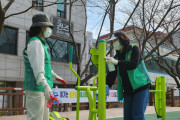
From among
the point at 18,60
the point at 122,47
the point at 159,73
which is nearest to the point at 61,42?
the point at 18,60

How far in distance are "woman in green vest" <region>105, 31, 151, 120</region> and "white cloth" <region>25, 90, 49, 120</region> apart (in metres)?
0.94

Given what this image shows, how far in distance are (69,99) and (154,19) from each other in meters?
6.75

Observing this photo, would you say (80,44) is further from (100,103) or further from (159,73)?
(159,73)

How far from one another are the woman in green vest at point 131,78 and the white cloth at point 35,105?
94 centimetres

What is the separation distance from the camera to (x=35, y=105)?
8.14 ft

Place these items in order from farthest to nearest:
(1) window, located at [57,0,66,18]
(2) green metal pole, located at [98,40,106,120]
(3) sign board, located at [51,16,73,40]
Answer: (1) window, located at [57,0,66,18]
(3) sign board, located at [51,16,73,40]
(2) green metal pole, located at [98,40,106,120]

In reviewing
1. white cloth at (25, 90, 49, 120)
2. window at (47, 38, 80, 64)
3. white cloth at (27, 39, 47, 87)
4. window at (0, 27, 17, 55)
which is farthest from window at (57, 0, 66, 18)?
white cloth at (25, 90, 49, 120)

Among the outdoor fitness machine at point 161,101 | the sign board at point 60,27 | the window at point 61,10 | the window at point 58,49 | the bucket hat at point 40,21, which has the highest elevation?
the window at point 61,10

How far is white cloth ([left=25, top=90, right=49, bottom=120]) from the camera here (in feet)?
8.13

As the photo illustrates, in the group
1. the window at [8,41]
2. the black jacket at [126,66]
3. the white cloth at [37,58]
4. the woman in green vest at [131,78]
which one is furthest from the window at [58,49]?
the white cloth at [37,58]

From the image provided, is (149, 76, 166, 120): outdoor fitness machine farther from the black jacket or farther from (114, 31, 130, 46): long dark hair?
(114, 31, 130, 46): long dark hair

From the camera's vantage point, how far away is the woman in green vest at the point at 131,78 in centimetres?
299

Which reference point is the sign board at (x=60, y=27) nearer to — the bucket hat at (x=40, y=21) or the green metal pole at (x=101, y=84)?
the bucket hat at (x=40, y=21)

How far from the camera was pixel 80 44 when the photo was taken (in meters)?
16.8
